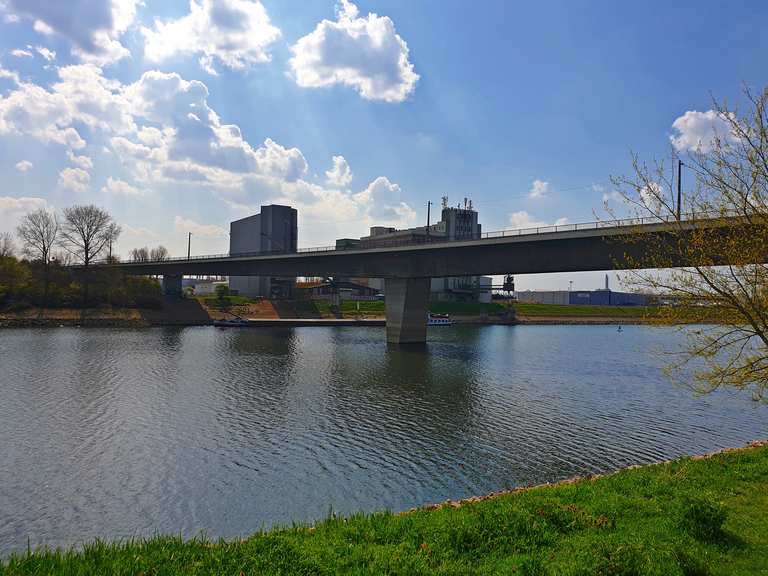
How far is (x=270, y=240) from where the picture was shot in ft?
484

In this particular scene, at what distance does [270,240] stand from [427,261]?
87.1 m

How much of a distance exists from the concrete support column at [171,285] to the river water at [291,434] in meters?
68.5

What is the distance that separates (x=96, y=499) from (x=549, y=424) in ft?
72.7

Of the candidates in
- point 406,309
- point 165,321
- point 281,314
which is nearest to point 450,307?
point 281,314

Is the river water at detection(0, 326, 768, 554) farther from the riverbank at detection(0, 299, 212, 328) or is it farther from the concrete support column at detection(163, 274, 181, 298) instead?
the concrete support column at detection(163, 274, 181, 298)

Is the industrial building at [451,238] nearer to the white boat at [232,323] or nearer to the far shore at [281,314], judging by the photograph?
the far shore at [281,314]

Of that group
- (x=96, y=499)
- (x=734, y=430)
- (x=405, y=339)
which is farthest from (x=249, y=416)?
(x=405, y=339)

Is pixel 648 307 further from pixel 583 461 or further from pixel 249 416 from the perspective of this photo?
pixel 249 416

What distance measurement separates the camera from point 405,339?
241ft

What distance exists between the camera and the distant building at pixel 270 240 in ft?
457

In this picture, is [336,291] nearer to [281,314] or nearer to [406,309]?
[281,314]

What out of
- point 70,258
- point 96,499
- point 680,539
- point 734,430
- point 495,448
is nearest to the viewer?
point 680,539

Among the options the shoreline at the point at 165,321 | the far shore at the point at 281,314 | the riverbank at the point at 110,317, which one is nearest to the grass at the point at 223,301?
the far shore at the point at 281,314

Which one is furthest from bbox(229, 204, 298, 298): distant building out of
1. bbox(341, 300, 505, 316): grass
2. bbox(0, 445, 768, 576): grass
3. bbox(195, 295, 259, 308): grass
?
bbox(0, 445, 768, 576): grass
